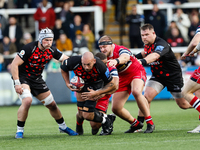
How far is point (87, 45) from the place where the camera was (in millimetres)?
16469

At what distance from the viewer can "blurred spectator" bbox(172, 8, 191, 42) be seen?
55.1 feet

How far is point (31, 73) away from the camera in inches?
307

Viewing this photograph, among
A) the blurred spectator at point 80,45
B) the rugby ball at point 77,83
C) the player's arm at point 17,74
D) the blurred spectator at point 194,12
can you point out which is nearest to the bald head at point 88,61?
the rugby ball at point 77,83

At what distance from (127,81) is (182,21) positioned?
9573 mm

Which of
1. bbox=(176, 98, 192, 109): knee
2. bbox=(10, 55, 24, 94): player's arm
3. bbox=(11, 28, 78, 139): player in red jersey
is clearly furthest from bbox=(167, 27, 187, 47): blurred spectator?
bbox=(10, 55, 24, 94): player's arm

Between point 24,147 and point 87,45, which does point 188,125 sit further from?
point 87,45

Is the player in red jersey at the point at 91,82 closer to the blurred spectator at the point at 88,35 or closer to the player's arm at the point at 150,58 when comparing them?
the player's arm at the point at 150,58

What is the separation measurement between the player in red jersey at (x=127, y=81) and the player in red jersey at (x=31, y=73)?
3.17ft

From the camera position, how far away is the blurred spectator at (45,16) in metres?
16.9

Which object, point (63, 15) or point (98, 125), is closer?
point (98, 125)

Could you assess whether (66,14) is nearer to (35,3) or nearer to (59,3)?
(59,3)

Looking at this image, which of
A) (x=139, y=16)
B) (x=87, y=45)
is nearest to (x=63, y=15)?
(x=87, y=45)

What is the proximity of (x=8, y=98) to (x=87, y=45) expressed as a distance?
3.90 m

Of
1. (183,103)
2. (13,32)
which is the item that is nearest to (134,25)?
(13,32)
